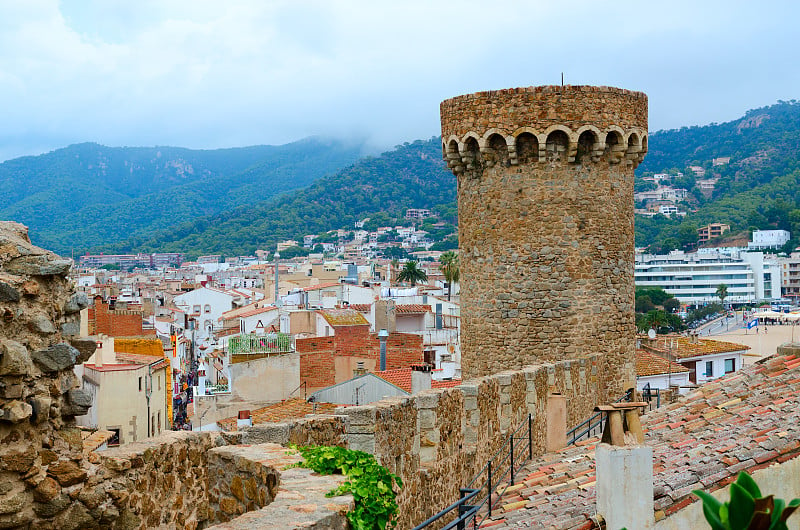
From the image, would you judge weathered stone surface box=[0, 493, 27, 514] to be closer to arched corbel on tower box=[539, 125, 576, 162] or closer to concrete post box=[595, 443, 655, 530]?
concrete post box=[595, 443, 655, 530]

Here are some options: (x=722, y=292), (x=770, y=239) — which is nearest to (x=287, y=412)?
(x=722, y=292)

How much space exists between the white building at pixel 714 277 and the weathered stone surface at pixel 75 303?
130 metres

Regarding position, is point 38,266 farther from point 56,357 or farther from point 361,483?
point 361,483

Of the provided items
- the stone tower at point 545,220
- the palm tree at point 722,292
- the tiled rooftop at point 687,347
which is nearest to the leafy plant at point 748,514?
the stone tower at point 545,220

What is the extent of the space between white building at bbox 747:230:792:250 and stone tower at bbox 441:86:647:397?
461 feet

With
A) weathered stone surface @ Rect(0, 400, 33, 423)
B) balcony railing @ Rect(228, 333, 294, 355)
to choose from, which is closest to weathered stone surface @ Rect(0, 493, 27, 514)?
weathered stone surface @ Rect(0, 400, 33, 423)

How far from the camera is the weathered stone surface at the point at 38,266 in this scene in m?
5.59

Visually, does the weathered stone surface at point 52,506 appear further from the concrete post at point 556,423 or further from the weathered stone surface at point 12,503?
the concrete post at point 556,423

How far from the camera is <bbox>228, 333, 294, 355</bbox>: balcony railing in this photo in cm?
3481

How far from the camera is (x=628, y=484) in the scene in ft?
24.4

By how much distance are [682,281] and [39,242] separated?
9897 cm

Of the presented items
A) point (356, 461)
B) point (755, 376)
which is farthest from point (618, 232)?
point (356, 461)

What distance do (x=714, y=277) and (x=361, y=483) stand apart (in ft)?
449

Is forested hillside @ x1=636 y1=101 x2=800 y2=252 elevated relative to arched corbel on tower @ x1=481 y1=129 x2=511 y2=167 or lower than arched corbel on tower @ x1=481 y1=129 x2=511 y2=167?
elevated
